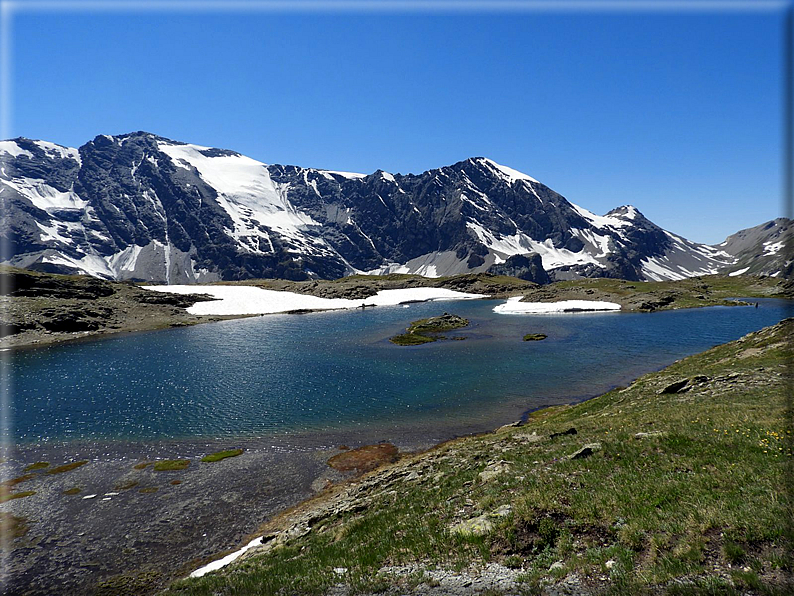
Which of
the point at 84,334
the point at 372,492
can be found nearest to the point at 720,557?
the point at 372,492

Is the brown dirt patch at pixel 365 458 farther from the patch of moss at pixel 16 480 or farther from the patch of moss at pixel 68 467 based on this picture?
the patch of moss at pixel 16 480

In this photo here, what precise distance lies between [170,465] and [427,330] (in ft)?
247

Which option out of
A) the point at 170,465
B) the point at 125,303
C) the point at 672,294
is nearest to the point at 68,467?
the point at 170,465

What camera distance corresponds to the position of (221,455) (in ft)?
115

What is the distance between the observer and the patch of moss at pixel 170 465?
107 feet

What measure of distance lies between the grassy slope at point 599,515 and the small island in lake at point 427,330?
2522 inches

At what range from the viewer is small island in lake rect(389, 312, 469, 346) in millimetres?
89394

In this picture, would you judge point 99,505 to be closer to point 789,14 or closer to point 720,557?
point 720,557

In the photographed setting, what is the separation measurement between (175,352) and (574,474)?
89136mm

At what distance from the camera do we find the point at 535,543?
1286cm

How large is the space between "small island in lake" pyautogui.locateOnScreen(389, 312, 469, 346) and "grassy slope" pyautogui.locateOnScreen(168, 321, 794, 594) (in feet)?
210

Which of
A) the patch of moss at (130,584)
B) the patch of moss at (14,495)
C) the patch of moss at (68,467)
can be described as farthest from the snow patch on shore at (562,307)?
the patch of moss at (130,584)

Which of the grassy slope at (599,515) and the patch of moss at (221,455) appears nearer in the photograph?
the grassy slope at (599,515)

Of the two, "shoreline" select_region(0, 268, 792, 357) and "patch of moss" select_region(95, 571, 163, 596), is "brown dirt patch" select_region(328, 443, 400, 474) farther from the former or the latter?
"shoreline" select_region(0, 268, 792, 357)
